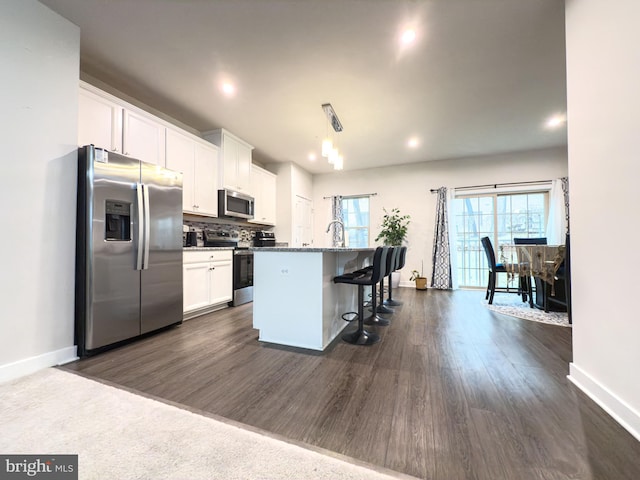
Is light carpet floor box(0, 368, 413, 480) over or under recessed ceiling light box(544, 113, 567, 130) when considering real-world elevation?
under

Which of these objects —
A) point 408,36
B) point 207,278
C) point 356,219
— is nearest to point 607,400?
point 408,36

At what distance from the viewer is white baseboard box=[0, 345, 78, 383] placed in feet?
5.66

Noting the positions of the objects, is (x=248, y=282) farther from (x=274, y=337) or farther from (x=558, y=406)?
(x=558, y=406)

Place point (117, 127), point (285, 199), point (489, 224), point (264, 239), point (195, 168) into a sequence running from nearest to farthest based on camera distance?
point (117, 127) → point (195, 168) → point (264, 239) → point (489, 224) → point (285, 199)

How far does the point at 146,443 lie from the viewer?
45.8 inches

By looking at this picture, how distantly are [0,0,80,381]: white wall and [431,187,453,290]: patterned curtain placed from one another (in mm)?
5694

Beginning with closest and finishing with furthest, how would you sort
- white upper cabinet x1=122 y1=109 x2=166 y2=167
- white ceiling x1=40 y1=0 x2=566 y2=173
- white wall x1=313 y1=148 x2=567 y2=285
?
white ceiling x1=40 y1=0 x2=566 y2=173 < white upper cabinet x1=122 y1=109 x2=166 y2=167 < white wall x1=313 y1=148 x2=567 y2=285

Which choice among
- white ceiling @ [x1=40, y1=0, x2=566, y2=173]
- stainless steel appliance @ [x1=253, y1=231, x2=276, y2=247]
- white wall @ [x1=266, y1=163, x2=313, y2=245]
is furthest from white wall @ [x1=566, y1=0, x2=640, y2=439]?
white wall @ [x1=266, y1=163, x2=313, y2=245]

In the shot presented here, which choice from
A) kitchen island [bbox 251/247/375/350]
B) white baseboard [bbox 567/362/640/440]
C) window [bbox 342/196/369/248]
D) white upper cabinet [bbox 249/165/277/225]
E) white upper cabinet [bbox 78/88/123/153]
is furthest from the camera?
window [bbox 342/196/369/248]

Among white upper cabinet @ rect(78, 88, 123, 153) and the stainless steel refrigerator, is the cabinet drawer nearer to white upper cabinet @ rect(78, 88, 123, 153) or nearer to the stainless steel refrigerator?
the stainless steel refrigerator

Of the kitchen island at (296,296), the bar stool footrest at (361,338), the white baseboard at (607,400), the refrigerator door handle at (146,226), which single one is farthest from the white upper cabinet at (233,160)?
the white baseboard at (607,400)

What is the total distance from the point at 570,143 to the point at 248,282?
3962mm

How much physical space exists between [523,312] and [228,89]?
472 centimetres

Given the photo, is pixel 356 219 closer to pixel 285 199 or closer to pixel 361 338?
pixel 285 199
